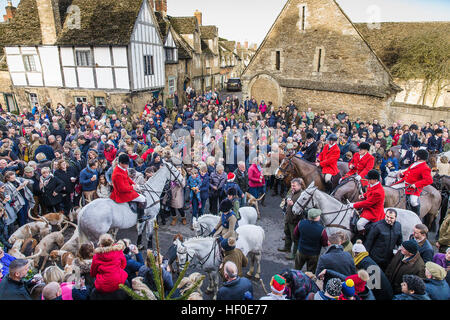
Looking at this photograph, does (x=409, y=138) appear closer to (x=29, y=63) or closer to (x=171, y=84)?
(x=171, y=84)

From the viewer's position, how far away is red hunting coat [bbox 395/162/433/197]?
6.85 m

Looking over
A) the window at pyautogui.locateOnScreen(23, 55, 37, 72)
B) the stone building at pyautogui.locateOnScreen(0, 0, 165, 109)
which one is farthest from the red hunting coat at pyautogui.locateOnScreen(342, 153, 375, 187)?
the window at pyautogui.locateOnScreen(23, 55, 37, 72)

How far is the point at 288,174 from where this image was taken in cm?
862

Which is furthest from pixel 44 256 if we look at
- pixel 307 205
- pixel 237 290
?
pixel 307 205

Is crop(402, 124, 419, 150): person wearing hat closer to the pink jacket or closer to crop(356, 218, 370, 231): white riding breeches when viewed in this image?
the pink jacket

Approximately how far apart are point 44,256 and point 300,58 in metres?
20.0

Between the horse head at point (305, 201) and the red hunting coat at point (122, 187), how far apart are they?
386 cm

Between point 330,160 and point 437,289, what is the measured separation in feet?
15.9

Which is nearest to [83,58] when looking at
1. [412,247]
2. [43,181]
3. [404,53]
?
[43,181]

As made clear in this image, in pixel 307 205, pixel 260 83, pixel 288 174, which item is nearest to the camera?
pixel 307 205

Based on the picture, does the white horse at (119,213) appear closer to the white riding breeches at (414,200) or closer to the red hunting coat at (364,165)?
the red hunting coat at (364,165)

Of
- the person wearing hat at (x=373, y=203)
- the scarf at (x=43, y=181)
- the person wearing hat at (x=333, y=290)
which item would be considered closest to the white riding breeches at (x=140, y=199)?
the scarf at (x=43, y=181)
